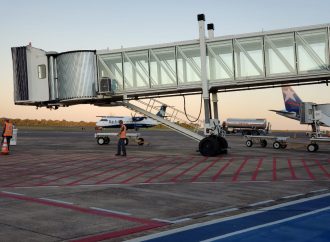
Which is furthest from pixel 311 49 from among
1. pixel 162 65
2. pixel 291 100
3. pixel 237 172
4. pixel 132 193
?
pixel 291 100

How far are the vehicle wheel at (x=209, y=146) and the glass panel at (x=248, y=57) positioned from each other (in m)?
4.47

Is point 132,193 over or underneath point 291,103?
underneath

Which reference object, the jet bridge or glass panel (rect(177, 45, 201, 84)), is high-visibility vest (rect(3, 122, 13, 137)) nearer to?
the jet bridge

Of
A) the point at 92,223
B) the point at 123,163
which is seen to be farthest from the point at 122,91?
the point at 92,223

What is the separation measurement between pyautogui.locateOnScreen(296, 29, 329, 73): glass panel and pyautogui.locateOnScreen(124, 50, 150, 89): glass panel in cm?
986

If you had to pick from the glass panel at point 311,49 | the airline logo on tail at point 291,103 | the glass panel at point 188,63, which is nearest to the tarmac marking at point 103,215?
the glass panel at point 188,63

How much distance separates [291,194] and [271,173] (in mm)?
5608

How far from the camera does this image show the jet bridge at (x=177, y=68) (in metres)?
25.2

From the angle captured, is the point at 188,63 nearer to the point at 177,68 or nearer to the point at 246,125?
the point at 177,68

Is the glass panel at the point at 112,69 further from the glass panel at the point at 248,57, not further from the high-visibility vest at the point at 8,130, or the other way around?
the glass panel at the point at 248,57

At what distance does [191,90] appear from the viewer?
28.1 m

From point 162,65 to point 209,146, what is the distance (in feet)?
20.5

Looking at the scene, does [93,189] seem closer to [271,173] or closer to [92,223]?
[92,223]

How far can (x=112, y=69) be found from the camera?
95.8 feet
